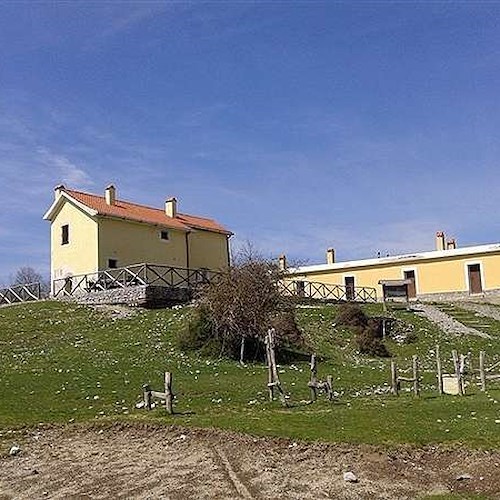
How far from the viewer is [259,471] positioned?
44.2ft

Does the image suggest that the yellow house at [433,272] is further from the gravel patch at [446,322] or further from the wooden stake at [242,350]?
the wooden stake at [242,350]

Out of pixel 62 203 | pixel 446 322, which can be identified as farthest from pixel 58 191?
pixel 446 322

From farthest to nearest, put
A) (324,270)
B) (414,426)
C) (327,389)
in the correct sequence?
(324,270) < (327,389) < (414,426)

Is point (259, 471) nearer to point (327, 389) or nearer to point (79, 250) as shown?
point (327, 389)

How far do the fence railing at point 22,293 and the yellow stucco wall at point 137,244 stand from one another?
5.70m

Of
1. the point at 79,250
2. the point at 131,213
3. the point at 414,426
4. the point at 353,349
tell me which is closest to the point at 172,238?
the point at 131,213

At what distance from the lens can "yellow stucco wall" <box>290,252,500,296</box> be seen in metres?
63.8

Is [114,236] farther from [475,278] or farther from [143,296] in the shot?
[475,278]

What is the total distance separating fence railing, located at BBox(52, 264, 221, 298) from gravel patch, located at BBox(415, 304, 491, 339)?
548 inches

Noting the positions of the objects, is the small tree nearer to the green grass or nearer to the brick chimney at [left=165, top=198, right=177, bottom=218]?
the green grass

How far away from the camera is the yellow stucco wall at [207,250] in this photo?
60.4 meters

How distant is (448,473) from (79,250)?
145 feet

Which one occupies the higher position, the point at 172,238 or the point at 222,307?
the point at 172,238

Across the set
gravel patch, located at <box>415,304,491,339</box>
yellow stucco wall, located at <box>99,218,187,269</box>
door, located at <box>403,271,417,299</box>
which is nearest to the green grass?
gravel patch, located at <box>415,304,491,339</box>
